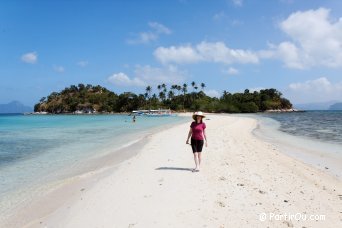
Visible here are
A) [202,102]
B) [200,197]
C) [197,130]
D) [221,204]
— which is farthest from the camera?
[202,102]

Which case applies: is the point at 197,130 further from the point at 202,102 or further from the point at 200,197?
the point at 202,102

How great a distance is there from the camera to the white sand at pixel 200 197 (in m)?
6.83

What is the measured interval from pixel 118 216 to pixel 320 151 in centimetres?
1480

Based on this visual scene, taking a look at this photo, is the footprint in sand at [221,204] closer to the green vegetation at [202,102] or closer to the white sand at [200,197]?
the white sand at [200,197]

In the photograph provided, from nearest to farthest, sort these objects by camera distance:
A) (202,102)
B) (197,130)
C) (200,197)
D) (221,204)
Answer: (221,204), (200,197), (197,130), (202,102)

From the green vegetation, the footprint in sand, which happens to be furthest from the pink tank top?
the green vegetation

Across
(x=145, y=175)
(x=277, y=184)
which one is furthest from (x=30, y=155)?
(x=277, y=184)

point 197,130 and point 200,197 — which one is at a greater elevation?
point 197,130

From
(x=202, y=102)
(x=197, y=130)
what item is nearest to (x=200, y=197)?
(x=197, y=130)

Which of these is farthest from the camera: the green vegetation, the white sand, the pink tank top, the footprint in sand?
the green vegetation

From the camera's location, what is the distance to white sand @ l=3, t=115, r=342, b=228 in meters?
6.83

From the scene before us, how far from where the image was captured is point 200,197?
8.17 m

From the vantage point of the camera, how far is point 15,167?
1490 cm

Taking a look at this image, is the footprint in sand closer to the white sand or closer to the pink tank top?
the white sand
